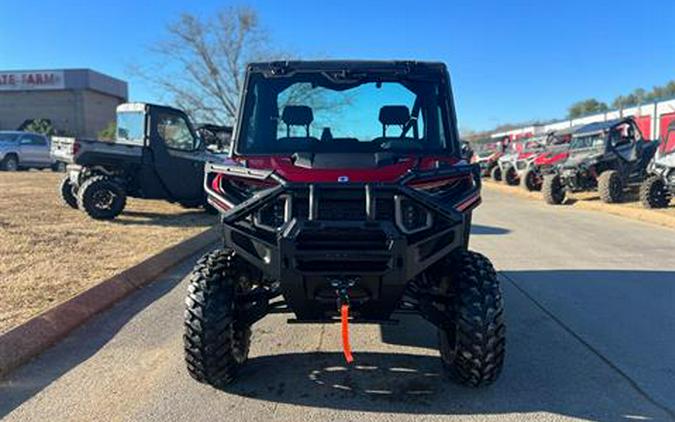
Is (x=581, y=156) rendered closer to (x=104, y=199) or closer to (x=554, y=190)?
(x=554, y=190)

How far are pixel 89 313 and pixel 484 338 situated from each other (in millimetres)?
3901

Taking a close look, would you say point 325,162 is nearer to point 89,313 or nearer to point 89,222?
point 89,313

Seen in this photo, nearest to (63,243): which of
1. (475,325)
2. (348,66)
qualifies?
(348,66)

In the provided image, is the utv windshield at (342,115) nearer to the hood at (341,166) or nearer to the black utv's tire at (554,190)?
the hood at (341,166)

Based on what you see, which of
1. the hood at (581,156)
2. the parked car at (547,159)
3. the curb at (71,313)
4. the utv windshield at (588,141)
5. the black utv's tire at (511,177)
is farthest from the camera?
the black utv's tire at (511,177)

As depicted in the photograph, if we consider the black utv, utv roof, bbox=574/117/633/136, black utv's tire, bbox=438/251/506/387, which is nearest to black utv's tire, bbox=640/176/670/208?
the black utv

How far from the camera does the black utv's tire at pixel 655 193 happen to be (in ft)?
49.2

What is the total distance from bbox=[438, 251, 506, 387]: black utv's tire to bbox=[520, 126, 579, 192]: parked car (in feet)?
57.0

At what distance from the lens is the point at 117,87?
5238 cm

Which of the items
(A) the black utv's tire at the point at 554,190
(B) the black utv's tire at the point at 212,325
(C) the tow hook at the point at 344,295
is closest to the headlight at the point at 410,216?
(C) the tow hook at the point at 344,295

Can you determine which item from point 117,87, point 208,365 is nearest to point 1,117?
point 117,87

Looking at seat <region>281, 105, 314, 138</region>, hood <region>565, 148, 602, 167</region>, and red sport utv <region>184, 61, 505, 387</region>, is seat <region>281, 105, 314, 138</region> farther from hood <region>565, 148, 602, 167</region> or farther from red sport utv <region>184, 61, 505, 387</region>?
hood <region>565, 148, 602, 167</region>

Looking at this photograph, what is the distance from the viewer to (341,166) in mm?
4098

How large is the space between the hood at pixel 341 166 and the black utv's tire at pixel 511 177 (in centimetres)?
2258
